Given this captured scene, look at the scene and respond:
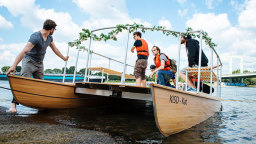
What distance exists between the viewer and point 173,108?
9.07 feet

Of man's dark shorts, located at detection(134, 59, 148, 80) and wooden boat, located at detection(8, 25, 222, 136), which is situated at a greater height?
man's dark shorts, located at detection(134, 59, 148, 80)

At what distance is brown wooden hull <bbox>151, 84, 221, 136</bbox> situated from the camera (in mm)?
2523

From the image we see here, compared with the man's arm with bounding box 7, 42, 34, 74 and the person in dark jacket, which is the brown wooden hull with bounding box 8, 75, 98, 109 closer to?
the man's arm with bounding box 7, 42, 34, 74

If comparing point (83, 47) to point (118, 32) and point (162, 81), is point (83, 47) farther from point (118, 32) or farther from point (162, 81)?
point (162, 81)

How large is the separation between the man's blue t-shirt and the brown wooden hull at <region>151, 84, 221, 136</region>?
257cm

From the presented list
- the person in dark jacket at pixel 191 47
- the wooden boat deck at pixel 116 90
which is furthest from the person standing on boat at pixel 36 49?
the person in dark jacket at pixel 191 47

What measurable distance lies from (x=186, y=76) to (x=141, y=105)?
3.36 metres

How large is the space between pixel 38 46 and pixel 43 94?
43.9 inches

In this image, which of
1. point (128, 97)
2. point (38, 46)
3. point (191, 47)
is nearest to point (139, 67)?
point (128, 97)

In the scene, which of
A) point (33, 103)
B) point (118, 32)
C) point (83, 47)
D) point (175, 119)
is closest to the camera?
point (175, 119)

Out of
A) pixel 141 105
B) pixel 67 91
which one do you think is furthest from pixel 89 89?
pixel 141 105

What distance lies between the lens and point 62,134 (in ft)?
8.22

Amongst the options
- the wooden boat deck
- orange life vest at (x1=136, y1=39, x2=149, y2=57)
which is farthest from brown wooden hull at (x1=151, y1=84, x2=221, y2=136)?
orange life vest at (x1=136, y1=39, x2=149, y2=57)

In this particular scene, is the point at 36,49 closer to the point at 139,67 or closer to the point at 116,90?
the point at 116,90
